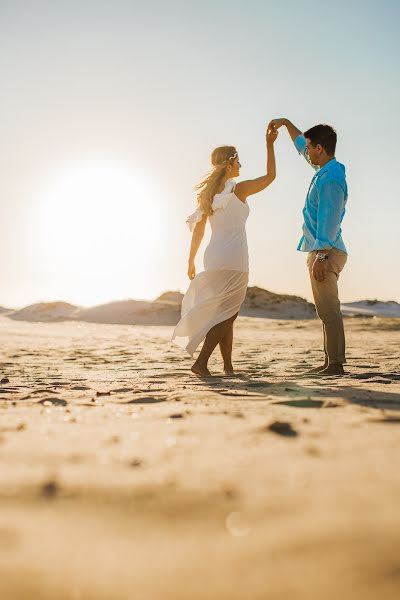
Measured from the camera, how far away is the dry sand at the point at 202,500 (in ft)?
3.18

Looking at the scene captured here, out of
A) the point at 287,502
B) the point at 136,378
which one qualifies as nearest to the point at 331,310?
the point at 136,378

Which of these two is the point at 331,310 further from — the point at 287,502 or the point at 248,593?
the point at 248,593

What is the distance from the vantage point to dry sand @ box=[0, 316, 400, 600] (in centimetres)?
97

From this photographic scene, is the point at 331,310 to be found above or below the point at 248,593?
above

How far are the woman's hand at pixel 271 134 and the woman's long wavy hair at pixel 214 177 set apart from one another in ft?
1.36

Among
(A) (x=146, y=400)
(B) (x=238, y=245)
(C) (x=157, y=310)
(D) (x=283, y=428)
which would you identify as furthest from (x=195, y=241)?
(C) (x=157, y=310)

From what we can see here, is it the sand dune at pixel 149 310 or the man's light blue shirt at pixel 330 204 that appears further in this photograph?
the sand dune at pixel 149 310

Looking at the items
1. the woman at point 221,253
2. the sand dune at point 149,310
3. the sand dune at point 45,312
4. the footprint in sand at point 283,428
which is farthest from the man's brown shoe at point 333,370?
the sand dune at point 45,312

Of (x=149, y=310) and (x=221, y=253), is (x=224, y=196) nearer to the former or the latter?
(x=221, y=253)

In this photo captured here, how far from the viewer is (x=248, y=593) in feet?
3.03

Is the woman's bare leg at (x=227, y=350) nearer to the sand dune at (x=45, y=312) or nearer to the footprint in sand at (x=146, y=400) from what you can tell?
the footprint in sand at (x=146, y=400)

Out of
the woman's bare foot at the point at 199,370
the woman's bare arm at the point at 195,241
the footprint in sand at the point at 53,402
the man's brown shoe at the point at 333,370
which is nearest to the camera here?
the footprint in sand at the point at 53,402

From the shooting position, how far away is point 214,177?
17.5 ft

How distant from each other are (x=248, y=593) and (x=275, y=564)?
115 millimetres
